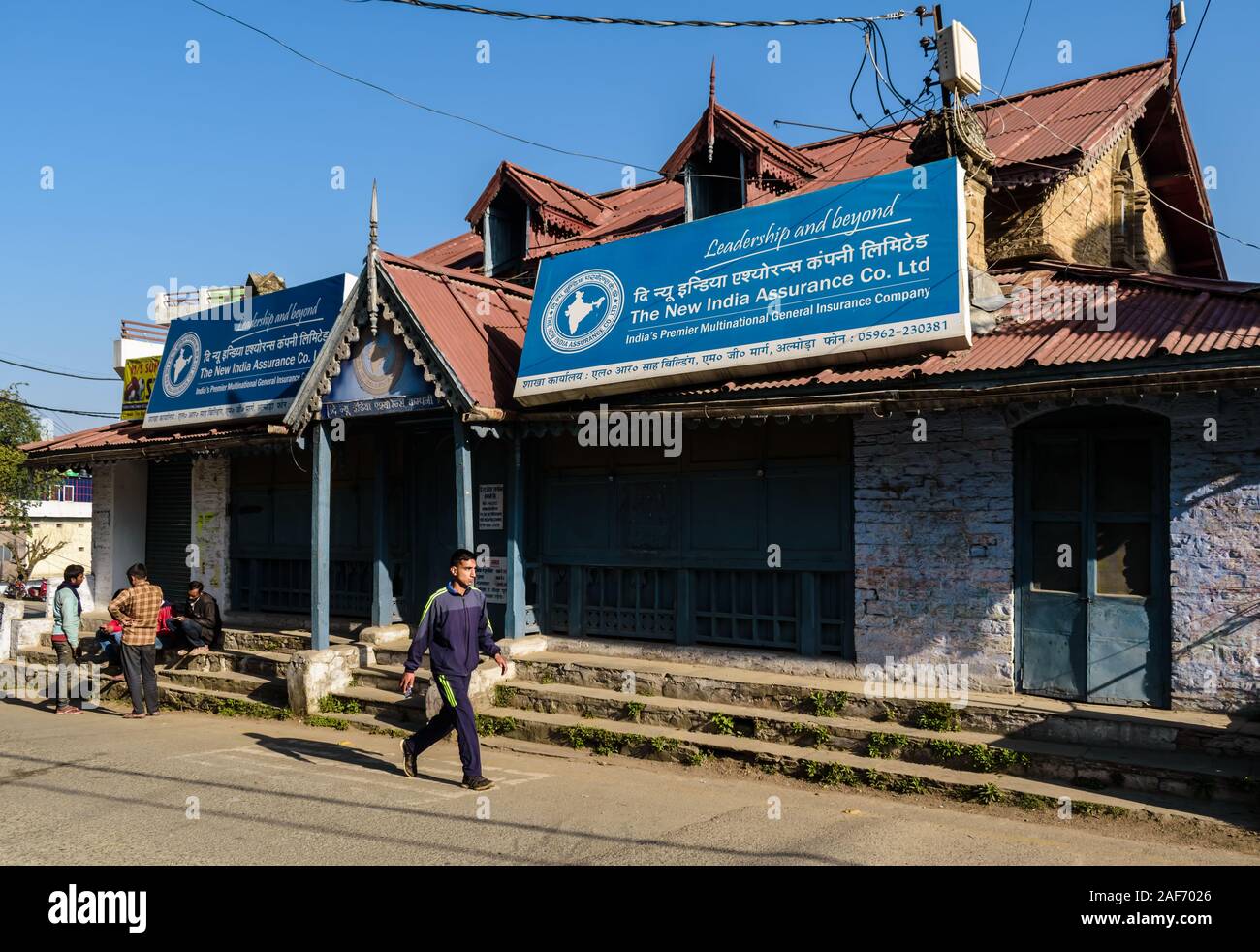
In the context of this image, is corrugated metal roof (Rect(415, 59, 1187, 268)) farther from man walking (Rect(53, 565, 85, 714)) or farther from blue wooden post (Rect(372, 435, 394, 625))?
man walking (Rect(53, 565, 85, 714))

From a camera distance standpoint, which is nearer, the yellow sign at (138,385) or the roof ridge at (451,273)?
the roof ridge at (451,273)

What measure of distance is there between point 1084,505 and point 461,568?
218 inches

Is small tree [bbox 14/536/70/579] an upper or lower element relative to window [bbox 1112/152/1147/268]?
lower

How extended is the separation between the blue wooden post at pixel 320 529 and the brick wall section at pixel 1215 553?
907 centimetres

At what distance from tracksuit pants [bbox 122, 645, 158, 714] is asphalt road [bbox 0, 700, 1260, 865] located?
2.06 m

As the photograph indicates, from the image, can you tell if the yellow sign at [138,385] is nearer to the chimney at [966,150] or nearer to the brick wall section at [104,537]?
the brick wall section at [104,537]

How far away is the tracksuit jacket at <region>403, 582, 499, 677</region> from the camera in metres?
8.32

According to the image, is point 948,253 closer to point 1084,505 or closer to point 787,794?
point 1084,505

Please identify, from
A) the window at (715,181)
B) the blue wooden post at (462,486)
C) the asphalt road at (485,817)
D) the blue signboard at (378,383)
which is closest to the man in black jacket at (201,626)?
the asphalt road at (485,817)

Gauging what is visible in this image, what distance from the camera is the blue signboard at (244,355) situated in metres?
13.0

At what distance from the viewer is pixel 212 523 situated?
16.1 m

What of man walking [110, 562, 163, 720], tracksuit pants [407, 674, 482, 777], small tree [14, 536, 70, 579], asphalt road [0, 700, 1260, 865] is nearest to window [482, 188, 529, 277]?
man walking [110, 562, 163, 720]

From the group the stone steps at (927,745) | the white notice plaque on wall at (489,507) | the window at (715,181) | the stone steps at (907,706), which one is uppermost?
the window at (715,181)

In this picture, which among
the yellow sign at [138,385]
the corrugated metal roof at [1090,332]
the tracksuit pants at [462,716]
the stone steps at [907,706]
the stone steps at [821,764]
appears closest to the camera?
the stone steps at [821,764]
